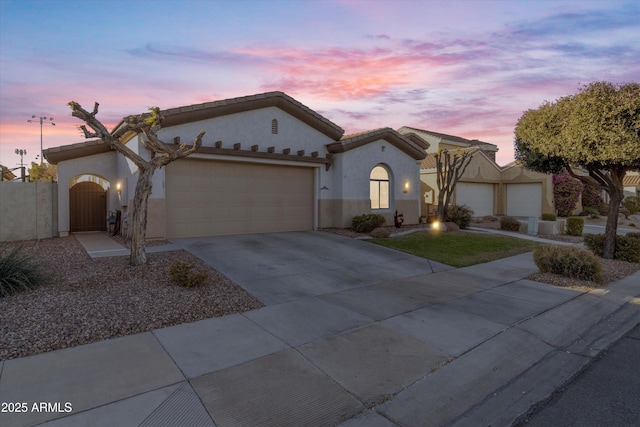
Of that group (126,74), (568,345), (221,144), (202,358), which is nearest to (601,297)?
(568,345)

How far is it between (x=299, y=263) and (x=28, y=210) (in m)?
11.0

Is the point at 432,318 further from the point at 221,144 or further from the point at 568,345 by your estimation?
the point at 221,144

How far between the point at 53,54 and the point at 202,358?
42.3 feet

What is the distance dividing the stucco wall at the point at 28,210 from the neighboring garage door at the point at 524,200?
1078 inches

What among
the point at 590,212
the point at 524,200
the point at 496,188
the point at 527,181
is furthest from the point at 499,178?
the point at 590,212

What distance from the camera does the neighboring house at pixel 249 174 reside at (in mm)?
13023

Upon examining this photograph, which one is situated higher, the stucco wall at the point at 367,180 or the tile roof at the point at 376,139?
the tile roof at the point at 376,139

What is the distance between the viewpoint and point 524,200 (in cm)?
2648

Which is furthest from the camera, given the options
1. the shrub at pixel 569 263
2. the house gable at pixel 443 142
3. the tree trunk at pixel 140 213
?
the house gable at pixel 443 142

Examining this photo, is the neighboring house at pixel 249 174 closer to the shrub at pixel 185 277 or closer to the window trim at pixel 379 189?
the window trim at pixel 379 189

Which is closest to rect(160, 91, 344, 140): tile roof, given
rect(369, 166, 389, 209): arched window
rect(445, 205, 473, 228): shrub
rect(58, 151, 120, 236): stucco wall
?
rect(369, 166, 389, 209): arched window

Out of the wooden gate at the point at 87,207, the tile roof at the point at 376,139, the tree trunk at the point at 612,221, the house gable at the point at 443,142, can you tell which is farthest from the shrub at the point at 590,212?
the wooden gate at the point at 87,207

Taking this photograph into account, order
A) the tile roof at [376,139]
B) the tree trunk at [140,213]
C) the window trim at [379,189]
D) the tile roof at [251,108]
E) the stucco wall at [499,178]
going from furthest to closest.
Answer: the stucco wall at [499,178], the window trim at [379,189], the tile roof at [376,139], the tile roof at [251,108], the tree trunk at [140,213]

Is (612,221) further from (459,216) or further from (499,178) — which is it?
(499,178)
